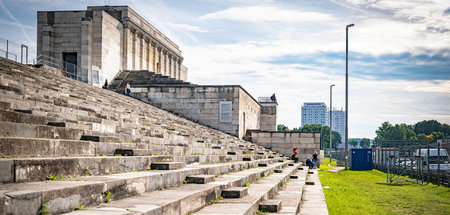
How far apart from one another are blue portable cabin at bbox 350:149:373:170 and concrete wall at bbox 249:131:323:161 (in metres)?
3.97

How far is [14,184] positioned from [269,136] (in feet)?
85.2

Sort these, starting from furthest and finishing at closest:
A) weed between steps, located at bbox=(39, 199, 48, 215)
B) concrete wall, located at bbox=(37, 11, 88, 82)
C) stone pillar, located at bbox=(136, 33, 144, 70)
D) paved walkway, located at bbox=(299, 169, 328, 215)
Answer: stone pillar, located at bbox=(136, 33, 144, 70) → concrete wall, located at bbox=(37, 11, 88, 82) → paved walkway, located at bbox=(299, 169, 328, 215) → weed between steps, located at bbox=(39, 199, 48, 215)

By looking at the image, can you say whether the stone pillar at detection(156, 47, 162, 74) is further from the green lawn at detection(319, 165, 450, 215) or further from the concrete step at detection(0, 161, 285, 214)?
the concrete step at detection(0, 161, 285, 214)

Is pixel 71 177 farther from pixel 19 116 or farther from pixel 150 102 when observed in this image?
pixel 150 102

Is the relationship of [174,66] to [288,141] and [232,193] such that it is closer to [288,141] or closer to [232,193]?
[288,141]

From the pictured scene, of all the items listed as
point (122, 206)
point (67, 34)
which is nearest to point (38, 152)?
point (122, 206)

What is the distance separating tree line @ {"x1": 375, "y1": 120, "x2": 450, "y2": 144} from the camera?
13050 centimetres

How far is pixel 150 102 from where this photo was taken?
28.1 meters

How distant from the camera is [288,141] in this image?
29.1m

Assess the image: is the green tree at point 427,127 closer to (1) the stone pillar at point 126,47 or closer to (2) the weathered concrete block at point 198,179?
(1) the stone pillar at point 126,47

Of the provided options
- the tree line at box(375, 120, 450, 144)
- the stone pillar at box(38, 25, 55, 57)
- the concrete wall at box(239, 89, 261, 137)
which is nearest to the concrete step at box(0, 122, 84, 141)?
the concrete wall at box(239, 89, 261, 137)

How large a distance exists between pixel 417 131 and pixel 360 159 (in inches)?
5177

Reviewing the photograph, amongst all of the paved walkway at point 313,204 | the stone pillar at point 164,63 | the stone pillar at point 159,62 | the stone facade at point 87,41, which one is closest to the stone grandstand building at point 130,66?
the stone facade at point 87,41

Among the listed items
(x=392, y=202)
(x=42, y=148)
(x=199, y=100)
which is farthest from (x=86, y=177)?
(x=199, y=100)
